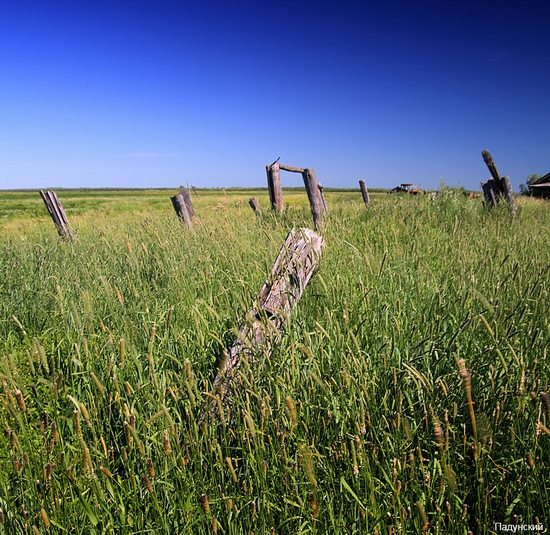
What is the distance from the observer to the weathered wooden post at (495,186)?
30.9ft

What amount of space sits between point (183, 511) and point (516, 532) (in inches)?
48.0

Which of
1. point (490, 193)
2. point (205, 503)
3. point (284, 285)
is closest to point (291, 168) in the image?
point (490, 193)

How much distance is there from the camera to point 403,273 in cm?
331

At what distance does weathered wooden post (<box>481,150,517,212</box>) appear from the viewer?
9414 millimetres

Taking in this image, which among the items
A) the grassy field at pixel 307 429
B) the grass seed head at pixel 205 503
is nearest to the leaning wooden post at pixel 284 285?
the grassy field at pixel 307 429

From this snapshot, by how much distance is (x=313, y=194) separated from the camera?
8.02 metres

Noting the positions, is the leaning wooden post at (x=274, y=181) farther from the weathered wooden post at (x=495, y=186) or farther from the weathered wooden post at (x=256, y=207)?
the weathered wooden post at (x=495, y=186)

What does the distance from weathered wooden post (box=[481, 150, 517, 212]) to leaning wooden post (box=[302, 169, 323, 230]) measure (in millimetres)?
4545

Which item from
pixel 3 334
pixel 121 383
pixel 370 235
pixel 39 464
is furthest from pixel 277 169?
pixel 39 464

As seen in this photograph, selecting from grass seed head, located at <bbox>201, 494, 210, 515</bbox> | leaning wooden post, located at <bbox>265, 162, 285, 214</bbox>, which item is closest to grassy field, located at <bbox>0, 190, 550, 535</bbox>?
grass seed head, located at <bbox>201, 494, 210, 515</bbox>

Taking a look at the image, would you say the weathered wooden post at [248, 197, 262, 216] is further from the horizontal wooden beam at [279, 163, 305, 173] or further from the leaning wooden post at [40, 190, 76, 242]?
the leaning wooden post at [40, 190, 76, 242]

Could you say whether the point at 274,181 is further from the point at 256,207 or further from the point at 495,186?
the point at 495,186

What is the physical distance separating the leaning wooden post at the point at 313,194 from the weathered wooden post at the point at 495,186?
179 inches

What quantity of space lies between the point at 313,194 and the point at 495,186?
5050 millimetres
